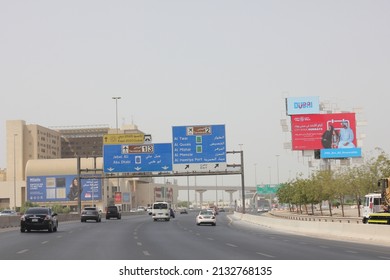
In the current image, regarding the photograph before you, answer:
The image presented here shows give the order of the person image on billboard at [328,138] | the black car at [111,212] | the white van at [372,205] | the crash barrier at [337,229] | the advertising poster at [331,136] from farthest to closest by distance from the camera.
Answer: the black car at [111,212] → the advertising poster at [331,136] → the person image on billboard at [328,138] → the white van at [372,205] → the crash barrier at [337,229]

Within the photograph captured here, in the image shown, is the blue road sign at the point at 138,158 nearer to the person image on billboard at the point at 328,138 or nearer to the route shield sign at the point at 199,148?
the route shield sign at the point at 199,148

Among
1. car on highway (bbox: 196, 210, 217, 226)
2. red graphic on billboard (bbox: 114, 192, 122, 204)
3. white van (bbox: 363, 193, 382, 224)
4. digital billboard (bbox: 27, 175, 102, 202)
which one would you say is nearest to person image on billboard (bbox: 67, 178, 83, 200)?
digital billboard (bbox: 27, 175, 102, 202)

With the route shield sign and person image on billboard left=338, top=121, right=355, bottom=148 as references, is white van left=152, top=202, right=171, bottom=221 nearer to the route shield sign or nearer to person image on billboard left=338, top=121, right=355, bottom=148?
the route shield sign

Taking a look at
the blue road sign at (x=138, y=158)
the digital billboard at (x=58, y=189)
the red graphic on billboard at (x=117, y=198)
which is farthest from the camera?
the red graphic on billboard at (x=117, y=198)

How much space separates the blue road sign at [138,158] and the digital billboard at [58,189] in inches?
3356

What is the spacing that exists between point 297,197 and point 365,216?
60.9 meters

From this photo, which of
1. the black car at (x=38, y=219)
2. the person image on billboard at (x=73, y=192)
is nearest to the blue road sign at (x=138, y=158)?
the black car at (x=38, y=219)

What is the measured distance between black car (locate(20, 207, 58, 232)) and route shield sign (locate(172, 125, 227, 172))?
28.9 metres

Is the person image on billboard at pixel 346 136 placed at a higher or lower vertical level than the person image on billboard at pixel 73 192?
higher

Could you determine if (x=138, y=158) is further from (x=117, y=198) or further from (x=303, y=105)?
(x=117, y=198)

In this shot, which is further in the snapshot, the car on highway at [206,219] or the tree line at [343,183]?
the tree line at [343,183]

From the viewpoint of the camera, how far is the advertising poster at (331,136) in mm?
94562

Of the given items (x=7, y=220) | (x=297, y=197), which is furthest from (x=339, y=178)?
(x=7, y=220)

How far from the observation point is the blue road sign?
245ft
